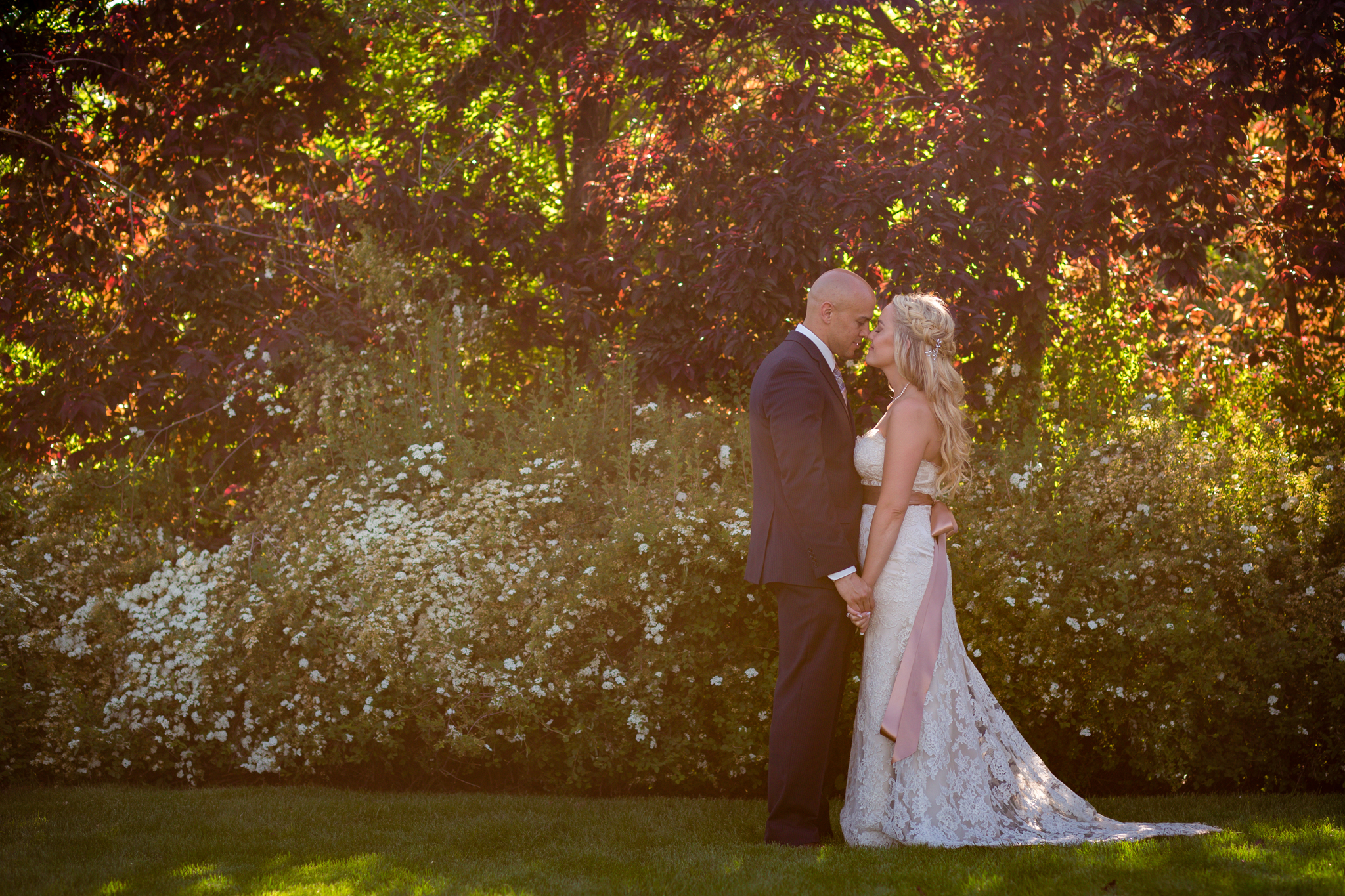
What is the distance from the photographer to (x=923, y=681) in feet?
14.9

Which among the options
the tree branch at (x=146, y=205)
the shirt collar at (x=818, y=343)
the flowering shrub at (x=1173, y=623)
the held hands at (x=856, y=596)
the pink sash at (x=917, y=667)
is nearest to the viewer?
the held hands at (x=856, y=596)

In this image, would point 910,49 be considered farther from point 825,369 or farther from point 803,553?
point 803,553

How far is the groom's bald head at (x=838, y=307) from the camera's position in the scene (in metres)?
4.68

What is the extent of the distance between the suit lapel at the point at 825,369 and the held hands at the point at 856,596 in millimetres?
698

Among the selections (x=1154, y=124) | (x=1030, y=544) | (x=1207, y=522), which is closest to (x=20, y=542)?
(x=1030, y=544)

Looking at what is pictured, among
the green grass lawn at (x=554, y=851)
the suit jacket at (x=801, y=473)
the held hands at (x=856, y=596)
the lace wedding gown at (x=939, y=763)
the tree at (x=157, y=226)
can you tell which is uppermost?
the tree at (x=157, y=226)

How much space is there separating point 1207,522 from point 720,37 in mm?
5918

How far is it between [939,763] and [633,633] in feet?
6.83

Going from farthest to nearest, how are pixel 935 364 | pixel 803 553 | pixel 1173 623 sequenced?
pixel 1173 623, pixel 935 364, pixel 803 553

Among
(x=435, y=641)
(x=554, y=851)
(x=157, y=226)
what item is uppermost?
(x=157, y=226)

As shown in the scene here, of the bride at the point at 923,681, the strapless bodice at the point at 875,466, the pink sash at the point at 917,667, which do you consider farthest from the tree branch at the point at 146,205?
the pink sash at the point at 917,667

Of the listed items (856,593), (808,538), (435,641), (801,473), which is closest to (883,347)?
(801,473)

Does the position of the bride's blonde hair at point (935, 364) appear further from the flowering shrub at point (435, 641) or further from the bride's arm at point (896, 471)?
the flowering shrub at point (435, 641)

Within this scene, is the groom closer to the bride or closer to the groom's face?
the groom's face
